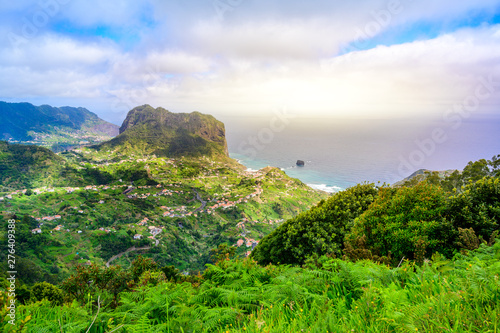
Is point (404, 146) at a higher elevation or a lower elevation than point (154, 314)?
higher

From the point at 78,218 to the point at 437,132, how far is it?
20956 cm

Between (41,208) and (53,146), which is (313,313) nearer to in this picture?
(41,208)

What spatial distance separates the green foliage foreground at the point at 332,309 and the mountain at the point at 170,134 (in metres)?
133

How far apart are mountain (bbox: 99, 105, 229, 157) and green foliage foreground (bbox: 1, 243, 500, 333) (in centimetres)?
13323

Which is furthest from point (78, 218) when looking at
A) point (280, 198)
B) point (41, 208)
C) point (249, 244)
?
point (280, 198)

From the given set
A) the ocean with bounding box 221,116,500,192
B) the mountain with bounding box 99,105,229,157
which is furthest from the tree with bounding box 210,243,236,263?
the mountain with bounding box 99,105,229,157

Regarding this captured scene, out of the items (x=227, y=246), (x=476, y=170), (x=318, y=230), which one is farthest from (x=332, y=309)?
(x=476, y=170)

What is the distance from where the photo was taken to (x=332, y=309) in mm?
2637

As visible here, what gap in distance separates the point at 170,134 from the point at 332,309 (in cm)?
16335

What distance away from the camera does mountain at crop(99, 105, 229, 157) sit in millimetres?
135375

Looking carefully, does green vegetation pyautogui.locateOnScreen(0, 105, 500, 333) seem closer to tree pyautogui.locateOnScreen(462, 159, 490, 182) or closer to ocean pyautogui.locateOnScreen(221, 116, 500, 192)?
tree pyautogui.locateOnScreen(462, 159, 490, 182)

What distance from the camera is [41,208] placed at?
197ft

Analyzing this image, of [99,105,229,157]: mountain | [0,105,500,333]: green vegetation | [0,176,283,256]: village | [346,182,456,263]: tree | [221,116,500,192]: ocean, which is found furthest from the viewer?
[99,105,229,157]: mountain

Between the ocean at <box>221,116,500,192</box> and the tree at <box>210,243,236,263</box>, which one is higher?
the ocean at <box>221,116,500,192</box>
